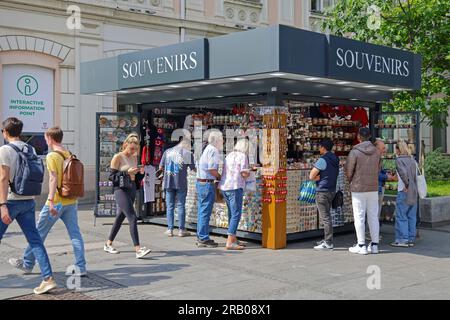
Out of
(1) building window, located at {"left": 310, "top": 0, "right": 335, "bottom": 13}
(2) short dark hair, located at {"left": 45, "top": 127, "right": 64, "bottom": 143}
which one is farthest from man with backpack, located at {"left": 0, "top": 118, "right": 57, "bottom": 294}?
(1) building window, located at {"left": 310, "top": 0, "right": 335, "bottom": 13}

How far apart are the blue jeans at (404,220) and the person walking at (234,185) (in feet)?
8.37

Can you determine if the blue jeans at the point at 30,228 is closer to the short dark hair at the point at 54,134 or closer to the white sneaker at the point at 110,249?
the short dark hair at the point at 54,134

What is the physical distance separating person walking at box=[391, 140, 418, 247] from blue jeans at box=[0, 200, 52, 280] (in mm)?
5485

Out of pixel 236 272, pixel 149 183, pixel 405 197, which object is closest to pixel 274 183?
pixel 236 272

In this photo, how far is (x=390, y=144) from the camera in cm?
1025

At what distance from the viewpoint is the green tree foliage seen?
1295 centimetres

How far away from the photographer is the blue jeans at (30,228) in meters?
5.79

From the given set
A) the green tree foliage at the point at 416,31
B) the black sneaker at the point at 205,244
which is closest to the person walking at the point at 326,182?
the black sneaker at the point at 205,244

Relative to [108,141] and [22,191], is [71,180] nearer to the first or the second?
[22,191]

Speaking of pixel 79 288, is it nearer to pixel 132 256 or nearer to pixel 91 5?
pixel 132 256

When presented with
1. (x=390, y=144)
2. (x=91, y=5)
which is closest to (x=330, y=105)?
(x=390, y=144)

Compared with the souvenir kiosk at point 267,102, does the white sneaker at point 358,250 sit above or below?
below

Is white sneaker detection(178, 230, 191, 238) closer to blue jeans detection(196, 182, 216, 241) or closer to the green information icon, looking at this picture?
blue jeans detection(196, 182, 216, 241)
